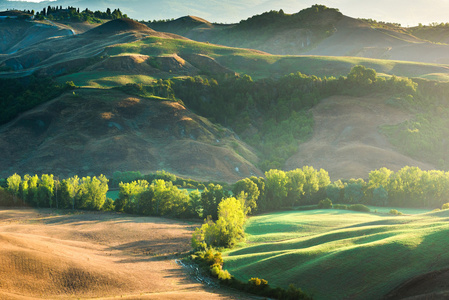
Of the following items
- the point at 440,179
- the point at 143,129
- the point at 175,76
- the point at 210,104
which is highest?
the point at 175,76

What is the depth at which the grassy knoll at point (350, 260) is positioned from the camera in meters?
46.0

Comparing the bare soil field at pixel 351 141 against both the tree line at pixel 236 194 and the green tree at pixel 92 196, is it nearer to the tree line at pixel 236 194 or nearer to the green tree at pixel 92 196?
the tree line at pixel 236 194

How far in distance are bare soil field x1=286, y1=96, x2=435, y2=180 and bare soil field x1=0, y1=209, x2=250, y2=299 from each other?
74.7 m

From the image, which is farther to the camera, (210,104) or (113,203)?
(210,104)

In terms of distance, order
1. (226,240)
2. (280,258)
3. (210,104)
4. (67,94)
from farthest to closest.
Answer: (210,104), (67,94), (226,240), (280,258)

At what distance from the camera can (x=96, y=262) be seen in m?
57.7

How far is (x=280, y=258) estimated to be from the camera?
5641 cm

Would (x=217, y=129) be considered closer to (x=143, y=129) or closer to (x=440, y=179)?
(x=143, y=129)

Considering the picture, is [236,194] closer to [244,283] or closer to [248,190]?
[248,190]

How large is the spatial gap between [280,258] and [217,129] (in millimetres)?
110847

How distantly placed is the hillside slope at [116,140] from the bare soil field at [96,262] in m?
48.1

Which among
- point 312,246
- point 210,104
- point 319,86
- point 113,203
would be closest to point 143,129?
point 210,104

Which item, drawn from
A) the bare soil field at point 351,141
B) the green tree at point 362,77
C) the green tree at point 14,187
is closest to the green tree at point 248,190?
the bare soil field at point 351,141

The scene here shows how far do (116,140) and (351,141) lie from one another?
80.2 metres
